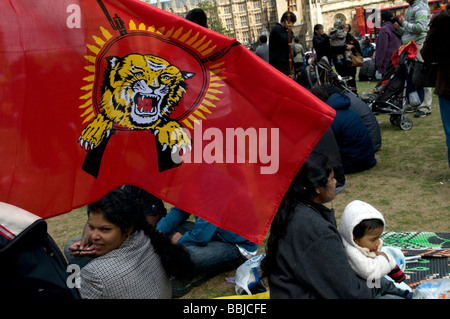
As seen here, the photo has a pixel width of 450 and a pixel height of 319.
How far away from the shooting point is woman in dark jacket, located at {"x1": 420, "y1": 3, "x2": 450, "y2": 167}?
A: 4637 millimetres

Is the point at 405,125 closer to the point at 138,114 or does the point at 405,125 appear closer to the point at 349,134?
the point at 349,134

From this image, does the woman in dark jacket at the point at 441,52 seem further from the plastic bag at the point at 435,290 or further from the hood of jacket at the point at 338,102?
the plastic bag at the point at 435,290

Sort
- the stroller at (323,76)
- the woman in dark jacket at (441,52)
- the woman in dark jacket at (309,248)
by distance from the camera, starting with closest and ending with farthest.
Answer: the woman in dark jacket at (309,248), the woman in dark jacket at (441,52), the stroller at (323,76)

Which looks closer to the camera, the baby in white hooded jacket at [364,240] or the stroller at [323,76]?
the baby in white hooded jacket at [364,240]

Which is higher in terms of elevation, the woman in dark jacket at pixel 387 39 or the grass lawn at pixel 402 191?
the woman in dark jacket at pixel 387 39

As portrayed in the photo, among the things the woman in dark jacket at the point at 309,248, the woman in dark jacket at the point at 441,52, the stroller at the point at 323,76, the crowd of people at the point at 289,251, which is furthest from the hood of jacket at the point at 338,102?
the woman in dark jacket at the point at 309,248

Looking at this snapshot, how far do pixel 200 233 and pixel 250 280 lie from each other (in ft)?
1.93

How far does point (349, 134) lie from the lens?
5922 mm

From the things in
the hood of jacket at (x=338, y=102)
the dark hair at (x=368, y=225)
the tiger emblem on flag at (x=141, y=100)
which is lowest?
the hood of jacket at (x=338, y=102)

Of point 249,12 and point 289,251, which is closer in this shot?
point 289,251

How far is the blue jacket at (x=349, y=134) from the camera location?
5914 mm

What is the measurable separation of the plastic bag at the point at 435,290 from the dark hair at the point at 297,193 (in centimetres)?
84

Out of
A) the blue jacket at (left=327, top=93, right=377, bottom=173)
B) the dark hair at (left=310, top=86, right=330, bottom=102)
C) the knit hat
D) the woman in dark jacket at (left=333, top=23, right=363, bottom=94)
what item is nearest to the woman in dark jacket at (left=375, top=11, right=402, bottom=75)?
the woman in dark jacket at (left=333, top=23, right=363, bottom=94)
